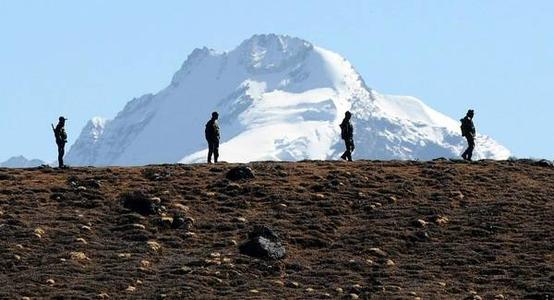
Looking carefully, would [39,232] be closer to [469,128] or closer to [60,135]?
[60,135]

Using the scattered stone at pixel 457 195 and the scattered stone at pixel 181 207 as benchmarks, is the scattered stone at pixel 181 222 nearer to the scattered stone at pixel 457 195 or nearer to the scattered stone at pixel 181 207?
the scattered stone at pixel 181 207

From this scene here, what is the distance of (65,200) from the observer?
55.8m

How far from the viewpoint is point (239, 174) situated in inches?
2340

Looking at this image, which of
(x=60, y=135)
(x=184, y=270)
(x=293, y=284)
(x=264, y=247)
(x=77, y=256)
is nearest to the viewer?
(x=293, y=284)

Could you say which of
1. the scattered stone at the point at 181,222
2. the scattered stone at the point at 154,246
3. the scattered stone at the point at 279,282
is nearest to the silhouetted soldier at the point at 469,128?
the scattered stone at the point at 181,222

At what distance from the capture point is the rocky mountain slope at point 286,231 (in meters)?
46.4

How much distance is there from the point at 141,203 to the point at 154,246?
459 cm

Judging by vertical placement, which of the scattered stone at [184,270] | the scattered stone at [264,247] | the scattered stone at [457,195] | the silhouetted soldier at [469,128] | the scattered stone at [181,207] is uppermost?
the silhouetted soldier at [469,128]

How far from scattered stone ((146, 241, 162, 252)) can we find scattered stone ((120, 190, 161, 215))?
3.54 meters

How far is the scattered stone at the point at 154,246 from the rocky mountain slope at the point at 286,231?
4 centimetres

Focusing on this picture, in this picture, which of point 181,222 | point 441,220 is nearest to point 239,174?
point 181,222

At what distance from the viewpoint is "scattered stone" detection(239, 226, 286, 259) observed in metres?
49.5

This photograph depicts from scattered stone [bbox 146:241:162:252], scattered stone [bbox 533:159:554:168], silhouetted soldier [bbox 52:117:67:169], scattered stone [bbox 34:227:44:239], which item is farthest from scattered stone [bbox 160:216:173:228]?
scattered stone [bbox 533:159:554:168]

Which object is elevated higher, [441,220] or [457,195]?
[457,195]
